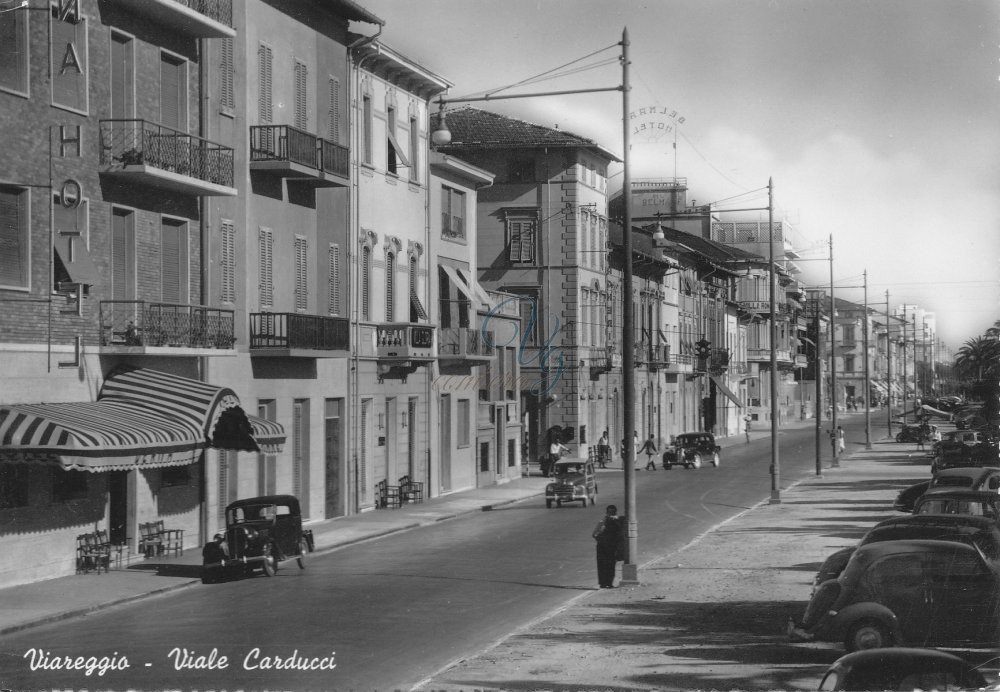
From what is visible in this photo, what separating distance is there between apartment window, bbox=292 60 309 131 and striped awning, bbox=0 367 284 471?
32.0 feet

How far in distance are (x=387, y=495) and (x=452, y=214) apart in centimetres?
1233

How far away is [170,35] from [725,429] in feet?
239

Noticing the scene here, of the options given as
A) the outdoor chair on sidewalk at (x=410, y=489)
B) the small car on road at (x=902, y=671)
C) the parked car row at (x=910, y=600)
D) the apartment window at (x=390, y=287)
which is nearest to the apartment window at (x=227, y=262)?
the apartment window at (x=390, y=287)

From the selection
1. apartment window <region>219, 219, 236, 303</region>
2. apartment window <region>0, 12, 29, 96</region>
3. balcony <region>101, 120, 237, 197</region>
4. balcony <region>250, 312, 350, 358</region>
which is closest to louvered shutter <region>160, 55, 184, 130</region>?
balcony <region>101, 120, 237, 197</region>

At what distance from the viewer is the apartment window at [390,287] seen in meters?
41.7

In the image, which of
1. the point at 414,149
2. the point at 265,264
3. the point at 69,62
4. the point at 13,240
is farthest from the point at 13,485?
the point at 414,149

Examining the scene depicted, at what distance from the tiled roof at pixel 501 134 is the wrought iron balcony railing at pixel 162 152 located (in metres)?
32.3

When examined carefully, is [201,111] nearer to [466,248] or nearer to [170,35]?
[170,35]

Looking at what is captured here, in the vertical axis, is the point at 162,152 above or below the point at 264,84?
below

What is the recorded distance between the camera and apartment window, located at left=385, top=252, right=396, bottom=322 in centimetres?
4172

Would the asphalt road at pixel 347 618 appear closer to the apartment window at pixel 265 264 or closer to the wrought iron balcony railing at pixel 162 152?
the apartment window at pixel 265 264

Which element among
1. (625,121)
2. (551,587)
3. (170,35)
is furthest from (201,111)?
(551,587)

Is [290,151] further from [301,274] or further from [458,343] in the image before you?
[458,343]

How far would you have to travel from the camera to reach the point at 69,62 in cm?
2525
